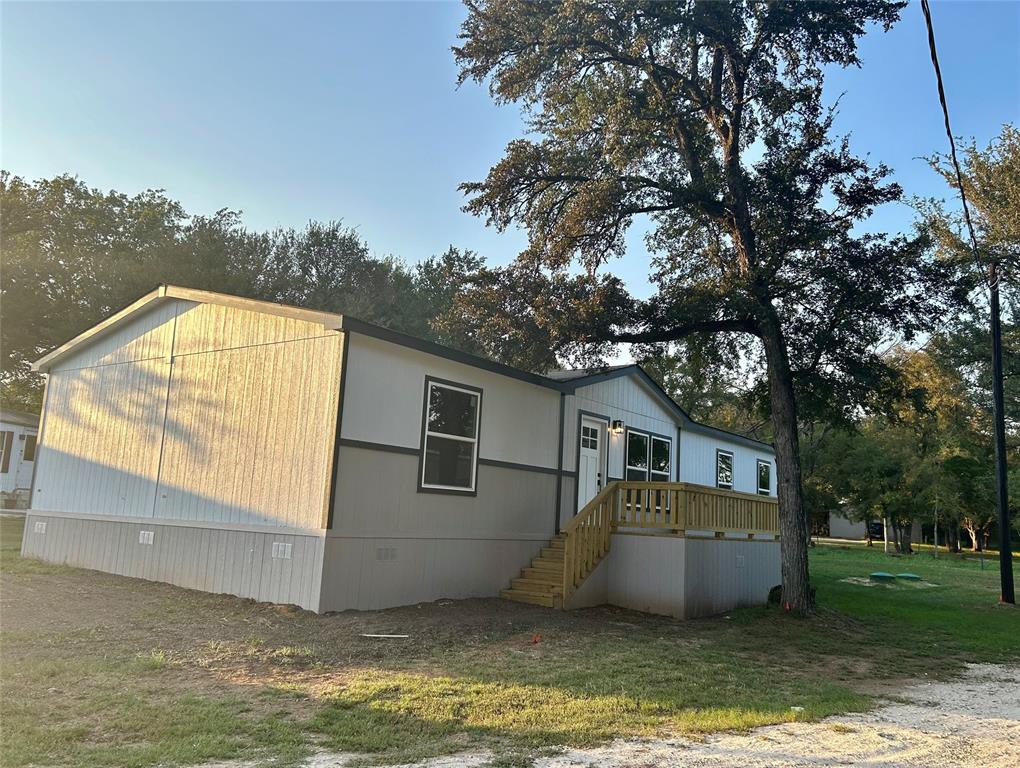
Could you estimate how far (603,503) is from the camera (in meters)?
12.0

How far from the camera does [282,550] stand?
924 cm

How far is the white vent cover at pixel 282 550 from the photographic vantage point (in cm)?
919

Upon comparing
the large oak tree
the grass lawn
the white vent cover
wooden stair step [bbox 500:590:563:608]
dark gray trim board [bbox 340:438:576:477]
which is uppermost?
the large oak tree

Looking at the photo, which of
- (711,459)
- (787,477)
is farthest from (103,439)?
(711,459)

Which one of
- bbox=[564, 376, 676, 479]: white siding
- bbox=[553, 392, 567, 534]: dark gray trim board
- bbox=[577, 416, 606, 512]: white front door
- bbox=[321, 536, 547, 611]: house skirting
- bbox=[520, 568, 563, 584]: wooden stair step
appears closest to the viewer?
bbox=[321, 536, 547, 611]: house skirting

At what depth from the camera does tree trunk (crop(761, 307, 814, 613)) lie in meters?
11.9

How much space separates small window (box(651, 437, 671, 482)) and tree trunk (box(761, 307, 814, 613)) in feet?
11.7

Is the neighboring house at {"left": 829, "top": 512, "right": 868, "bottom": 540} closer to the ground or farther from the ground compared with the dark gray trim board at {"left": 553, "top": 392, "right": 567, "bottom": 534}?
closer to the ground

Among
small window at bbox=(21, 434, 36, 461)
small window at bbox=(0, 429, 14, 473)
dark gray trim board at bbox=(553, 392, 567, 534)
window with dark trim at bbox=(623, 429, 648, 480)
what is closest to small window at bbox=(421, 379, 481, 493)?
dark gray trim board at bbox=(553, 392, 567, 534)

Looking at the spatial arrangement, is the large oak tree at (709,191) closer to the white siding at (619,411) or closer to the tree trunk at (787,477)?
the tree trunk at (787,477)

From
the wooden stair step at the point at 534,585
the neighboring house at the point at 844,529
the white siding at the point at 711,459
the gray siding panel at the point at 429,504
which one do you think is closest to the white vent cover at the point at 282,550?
the gray siding panel at the point at 429,504

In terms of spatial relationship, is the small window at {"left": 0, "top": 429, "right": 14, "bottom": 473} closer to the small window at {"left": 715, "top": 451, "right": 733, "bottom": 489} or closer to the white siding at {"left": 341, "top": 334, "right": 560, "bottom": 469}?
the white siding at {"left": 341, "top": 334, "right": 560, "bottom": 469}

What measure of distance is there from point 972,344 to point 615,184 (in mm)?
14607

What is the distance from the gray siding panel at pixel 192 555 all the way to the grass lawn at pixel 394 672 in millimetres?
289
